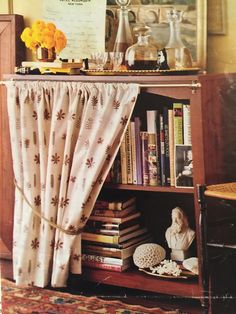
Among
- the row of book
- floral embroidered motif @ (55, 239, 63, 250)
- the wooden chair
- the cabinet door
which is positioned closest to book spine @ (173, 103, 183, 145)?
the row of book

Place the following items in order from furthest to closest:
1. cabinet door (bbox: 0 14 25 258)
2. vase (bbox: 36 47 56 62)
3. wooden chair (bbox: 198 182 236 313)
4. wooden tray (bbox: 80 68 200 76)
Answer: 1. cabinet door (bbox: 0 14 25 258)
2. vase (bbox: 36 47 56 62)
3. wooden tray (bbox: 80 68 200 76)
4. wooden chair (bbox: 198 182 236 313)

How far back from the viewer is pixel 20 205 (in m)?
2.34

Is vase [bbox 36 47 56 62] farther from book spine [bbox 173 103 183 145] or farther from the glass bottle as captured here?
book spine [bbox 173 103 183 145]

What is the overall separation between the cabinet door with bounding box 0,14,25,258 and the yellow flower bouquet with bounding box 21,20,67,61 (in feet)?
0.48

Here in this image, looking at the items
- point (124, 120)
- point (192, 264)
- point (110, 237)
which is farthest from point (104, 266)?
point (124, 120)

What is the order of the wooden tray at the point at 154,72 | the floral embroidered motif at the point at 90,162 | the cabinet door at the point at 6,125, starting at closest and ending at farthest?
1. the wooden tray at the point at 154,72
2. the floral embroidered motif at the point at 90,162
3. the cabinet door at the point at 6,125

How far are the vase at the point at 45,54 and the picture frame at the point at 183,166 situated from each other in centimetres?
57

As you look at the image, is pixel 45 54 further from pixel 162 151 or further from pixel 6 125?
pixel 162 151

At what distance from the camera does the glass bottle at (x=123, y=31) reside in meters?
2.27

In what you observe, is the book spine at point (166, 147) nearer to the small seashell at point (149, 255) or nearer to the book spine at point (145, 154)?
the book spine at point (145, 154)

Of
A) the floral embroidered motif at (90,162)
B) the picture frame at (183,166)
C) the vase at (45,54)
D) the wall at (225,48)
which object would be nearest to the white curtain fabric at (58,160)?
the floral embroidered motif at (90,162)

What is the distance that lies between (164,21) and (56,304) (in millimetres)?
1056

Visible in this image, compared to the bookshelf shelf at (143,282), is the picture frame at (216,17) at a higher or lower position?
higher

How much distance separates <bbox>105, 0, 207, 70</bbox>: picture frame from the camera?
2.20m
